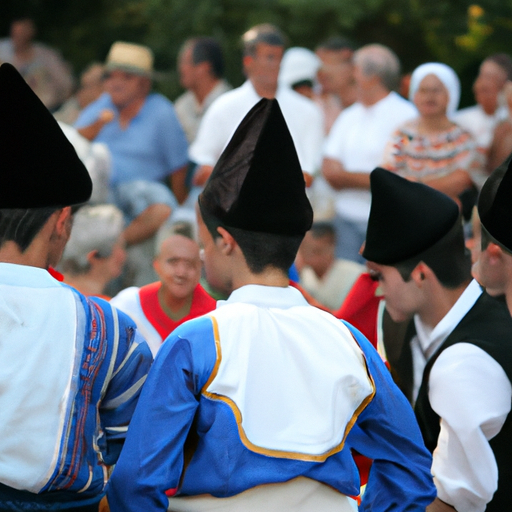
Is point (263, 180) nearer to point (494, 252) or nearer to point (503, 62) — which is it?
point (494, 252)

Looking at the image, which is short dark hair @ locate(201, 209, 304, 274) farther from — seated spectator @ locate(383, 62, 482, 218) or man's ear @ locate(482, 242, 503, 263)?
seated spectator @ locate(383, 62, 482, 218)

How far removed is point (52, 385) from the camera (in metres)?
2.30

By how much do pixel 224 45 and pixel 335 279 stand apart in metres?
5.12

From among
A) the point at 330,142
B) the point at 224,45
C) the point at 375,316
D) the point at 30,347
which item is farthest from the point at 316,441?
the point at 224,45

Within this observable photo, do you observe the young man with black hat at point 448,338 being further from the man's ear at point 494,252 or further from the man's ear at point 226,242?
the man's ear at point 226,242

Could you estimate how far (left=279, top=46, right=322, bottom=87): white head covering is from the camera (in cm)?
841

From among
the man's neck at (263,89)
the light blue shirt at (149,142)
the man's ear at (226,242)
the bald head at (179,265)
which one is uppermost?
the man's ear at (226,242)

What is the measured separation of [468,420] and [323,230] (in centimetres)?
380

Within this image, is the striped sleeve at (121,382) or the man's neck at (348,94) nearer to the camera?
the striped sleeve at (121,382)

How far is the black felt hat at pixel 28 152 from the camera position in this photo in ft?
7.65

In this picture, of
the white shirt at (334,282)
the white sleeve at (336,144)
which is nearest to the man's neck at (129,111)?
the white sleeve at (336,144)

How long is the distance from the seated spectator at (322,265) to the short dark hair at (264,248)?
12.2 ft

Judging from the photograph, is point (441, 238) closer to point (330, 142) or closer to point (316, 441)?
point (316, 441)

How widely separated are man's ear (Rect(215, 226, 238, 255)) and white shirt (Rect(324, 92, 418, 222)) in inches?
165
